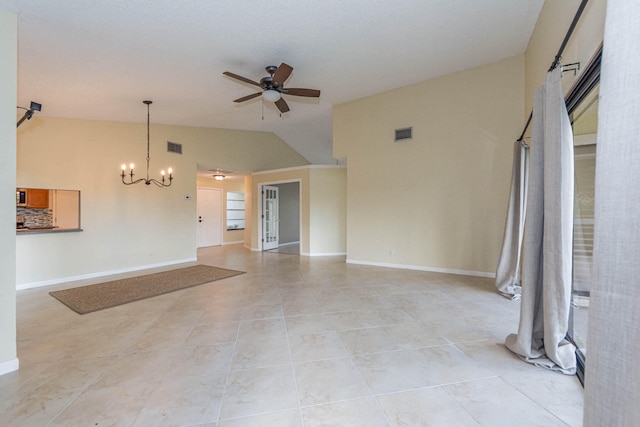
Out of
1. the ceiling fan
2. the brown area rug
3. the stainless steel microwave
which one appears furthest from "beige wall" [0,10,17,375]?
the stainless steel microwave

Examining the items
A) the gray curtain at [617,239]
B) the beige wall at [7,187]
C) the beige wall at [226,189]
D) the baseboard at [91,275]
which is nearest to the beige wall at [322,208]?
the baseboard at [91,275]

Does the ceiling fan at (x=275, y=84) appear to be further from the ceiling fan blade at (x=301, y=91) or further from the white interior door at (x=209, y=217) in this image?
the white interior door at (x=209, y=217)

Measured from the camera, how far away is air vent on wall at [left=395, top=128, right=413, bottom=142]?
541 centimetres

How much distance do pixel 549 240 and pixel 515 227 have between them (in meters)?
2.05

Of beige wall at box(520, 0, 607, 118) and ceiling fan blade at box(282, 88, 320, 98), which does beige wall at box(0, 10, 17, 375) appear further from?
beige wall at box(520, 0, 607, 118)

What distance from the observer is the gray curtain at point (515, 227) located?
12.3 feet

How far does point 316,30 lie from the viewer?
3.36 m

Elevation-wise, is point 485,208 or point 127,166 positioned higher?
point 127,166

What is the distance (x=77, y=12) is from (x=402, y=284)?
519 centimetres

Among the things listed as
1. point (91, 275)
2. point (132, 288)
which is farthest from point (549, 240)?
point (91, 275)

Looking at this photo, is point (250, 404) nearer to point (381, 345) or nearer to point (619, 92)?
point (381, 345)

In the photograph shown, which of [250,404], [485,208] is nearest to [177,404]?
[250,404]

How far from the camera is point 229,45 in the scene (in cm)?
357

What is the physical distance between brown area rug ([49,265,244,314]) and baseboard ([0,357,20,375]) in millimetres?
1292
